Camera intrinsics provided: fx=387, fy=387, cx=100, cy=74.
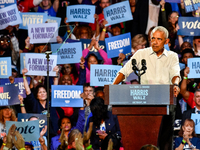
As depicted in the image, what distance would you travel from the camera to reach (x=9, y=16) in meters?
7.15

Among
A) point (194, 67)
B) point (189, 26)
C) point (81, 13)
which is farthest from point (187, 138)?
point (81, 13)

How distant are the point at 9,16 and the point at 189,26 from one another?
3251 millimetres

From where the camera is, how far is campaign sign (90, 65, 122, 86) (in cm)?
643

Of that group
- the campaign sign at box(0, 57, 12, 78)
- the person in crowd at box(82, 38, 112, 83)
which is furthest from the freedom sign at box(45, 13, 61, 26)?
the campaign sign at box(0, 57, 12, 78)

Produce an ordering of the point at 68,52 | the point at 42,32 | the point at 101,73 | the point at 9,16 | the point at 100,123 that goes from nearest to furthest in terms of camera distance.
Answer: the point at 100,123 → the point at 101,73 → the point at 68,52 → the point at 42,32 → the point at 9,16

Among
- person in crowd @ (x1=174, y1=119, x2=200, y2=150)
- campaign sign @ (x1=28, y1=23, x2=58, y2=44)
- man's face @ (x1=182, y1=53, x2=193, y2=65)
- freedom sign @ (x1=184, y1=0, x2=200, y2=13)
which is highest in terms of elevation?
freedom sign @ (x1=184, y1=0, x2=200, y2=13)

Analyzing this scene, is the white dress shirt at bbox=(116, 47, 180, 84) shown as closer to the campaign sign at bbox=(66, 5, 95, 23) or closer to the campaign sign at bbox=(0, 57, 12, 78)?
the campaign sign at bbox=(66, 5, 95, 23)

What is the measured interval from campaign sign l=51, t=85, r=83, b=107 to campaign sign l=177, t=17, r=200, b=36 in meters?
1.98

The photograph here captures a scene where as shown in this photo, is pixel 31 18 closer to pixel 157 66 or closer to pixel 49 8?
pixel 49 8

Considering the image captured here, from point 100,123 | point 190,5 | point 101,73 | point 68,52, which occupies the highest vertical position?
point 190,5

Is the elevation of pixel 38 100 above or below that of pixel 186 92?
below

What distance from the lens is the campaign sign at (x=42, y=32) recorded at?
7023 mm

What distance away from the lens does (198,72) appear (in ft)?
20.2

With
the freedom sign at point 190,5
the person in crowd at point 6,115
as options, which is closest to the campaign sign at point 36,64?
the person in crowd at point 6,115
